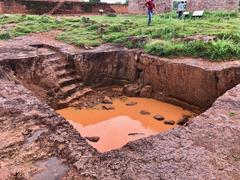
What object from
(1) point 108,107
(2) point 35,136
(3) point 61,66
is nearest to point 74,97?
(1) point 108,107

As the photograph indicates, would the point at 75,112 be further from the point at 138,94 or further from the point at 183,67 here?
the point at 183,67

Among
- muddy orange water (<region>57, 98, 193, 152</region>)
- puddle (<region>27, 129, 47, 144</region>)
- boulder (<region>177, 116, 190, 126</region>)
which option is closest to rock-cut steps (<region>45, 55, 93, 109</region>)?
muddy orange water (<region>57, 98, 193, 152</region>)

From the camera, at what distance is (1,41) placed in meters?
10.6

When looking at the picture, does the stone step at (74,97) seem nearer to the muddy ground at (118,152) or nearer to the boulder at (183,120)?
the boulder at (183,120)

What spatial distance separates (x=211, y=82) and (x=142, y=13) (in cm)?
1137

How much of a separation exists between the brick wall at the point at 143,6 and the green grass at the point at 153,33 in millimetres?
3673

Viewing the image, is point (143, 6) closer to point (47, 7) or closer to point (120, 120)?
point (47, 7)

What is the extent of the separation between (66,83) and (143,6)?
10.6 meters

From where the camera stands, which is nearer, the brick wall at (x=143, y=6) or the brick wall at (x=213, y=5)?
the brick wall at (x=213, y=5)

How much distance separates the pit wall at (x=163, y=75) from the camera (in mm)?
7621

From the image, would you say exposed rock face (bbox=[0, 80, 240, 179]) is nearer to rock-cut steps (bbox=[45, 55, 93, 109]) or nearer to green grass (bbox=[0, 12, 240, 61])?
rock-cut steps (bbox=[45, 55, 93, 109])

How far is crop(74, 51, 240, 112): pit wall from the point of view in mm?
7621

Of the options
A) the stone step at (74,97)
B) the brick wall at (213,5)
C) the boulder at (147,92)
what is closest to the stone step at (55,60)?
the stone step at (74,97)

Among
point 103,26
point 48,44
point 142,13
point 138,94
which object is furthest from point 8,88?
point 142,13
